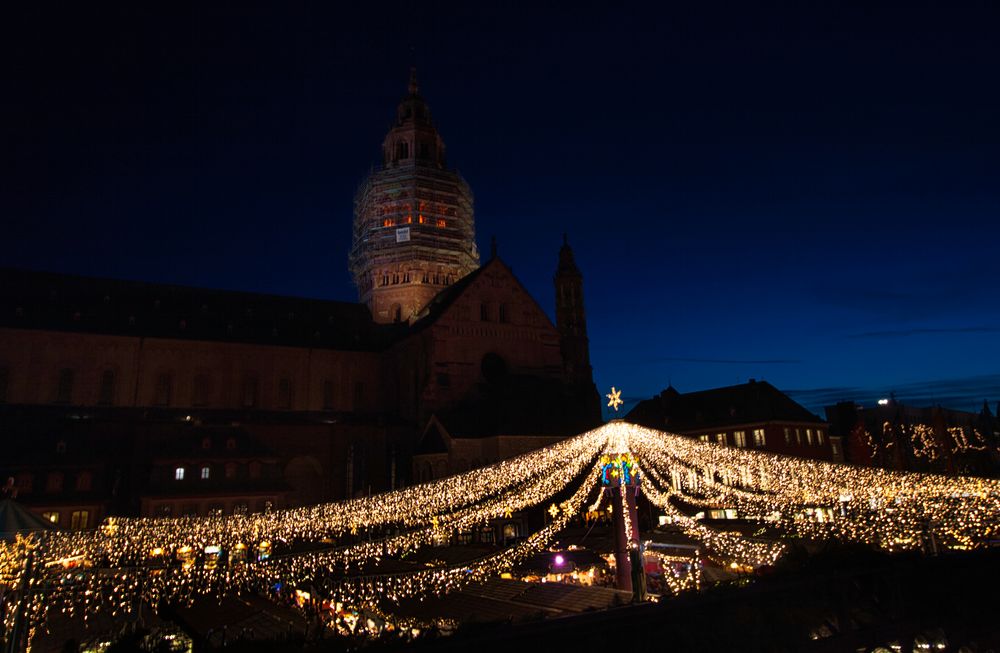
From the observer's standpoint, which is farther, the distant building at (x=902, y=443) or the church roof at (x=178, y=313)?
the distant building at (x=902, y=443)

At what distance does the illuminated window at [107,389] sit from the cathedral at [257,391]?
0.32 ft

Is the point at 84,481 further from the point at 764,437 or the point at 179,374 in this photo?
the point at 764,437

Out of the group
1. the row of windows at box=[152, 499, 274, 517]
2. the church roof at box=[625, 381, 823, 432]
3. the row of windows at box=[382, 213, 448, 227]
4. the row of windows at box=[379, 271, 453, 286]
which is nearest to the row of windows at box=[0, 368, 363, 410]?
the row of windows at box=[152, 499, 274, 517]

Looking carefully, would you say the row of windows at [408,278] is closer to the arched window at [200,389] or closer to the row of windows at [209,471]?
the arched window at [200,389]

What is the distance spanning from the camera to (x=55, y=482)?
1463 inches

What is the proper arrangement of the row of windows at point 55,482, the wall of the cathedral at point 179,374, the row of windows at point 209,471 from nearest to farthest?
the row of windows at point 55,482
the row of windows at point 209,471
the wall of the cathedral at point 179,374

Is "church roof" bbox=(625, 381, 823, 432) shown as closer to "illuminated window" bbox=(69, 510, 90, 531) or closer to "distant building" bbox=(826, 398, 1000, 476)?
"distant building" bbox=(826, 398, 1000, 476)

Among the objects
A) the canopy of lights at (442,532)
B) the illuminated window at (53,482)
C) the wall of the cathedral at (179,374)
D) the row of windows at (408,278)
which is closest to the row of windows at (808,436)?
the canopy of lights at (442,532)

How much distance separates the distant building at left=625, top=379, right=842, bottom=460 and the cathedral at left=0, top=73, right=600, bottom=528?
978 centimetres

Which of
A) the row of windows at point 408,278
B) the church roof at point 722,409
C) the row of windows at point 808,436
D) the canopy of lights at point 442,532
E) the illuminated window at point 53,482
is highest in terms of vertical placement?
the row of windows at point 408,278

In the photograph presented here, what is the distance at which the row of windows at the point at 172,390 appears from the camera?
145 ft

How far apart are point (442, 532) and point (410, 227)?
144 feet

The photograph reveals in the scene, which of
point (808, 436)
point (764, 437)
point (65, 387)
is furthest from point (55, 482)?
point (808, 436)

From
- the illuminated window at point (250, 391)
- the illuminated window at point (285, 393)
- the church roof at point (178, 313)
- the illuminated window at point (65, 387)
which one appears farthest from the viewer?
the illuminated window at point (285, 393)
